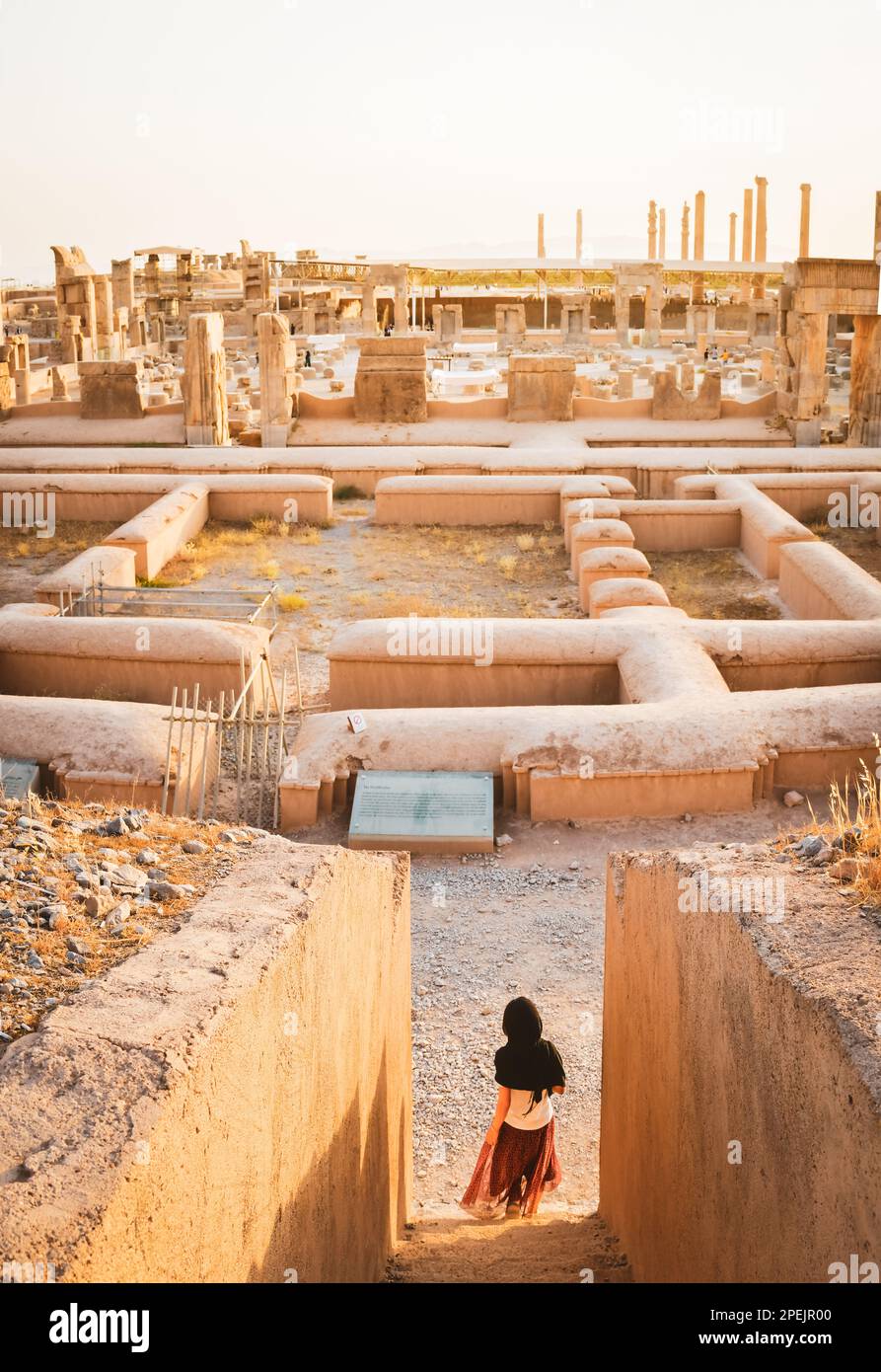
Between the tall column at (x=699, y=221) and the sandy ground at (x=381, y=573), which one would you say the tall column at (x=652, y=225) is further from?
the sandy ground at (x=381, y=573)

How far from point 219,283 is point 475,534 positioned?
1343 inches

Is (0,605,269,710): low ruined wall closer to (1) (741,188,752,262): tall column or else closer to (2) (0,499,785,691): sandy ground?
(2) (0,499,785,691): sandy ground

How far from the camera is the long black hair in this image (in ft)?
17.8

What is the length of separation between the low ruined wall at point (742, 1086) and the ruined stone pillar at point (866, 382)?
16487 mm

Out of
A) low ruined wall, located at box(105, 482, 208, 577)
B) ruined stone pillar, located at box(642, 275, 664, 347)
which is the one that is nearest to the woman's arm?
low ruined wall, located at box(105, 482, 208, 577)

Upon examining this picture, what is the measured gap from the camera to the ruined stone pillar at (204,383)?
20.5 metres

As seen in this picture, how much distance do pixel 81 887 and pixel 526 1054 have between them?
203 centimetres

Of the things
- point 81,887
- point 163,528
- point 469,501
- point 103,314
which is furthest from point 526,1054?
point 103,314

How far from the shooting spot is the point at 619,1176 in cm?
571

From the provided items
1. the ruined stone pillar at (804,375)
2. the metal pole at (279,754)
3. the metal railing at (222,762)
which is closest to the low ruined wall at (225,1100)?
the metal railing at (222,762)

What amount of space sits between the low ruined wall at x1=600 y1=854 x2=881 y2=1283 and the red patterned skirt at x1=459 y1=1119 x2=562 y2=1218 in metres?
0.33

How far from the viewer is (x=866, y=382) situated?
2064 cm

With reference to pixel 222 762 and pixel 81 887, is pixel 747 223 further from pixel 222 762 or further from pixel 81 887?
pixel 81 887

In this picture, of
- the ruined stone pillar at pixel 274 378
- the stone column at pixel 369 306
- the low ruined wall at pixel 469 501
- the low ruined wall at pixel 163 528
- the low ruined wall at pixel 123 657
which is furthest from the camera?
the stone column at pixel 369 306
